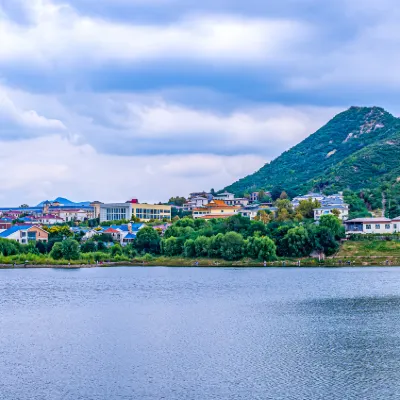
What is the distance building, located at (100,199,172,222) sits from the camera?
119 meters

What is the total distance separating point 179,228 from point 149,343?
56496 mm

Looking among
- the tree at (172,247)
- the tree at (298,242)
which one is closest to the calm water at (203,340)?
the tree at (298,242)

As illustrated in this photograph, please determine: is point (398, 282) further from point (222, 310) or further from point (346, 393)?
point (346, 393)

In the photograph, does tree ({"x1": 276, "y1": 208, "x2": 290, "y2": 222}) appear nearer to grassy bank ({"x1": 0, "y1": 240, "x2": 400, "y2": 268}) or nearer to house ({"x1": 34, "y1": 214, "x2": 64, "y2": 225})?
grassy bank ({"x1": 0, "y1": 240, "x2": 400, "y2": 268})

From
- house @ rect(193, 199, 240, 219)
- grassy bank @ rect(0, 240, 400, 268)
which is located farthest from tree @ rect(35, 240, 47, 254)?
house @ rect(193, 199, 240, 219)

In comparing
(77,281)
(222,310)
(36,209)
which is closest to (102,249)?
(77,281)

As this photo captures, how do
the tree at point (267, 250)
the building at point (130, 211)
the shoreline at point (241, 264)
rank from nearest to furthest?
the shoreline at point (241, 264), the tree at point (267, 250), the building at point (130, 211)

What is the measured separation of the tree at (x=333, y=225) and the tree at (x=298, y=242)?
10.4ft

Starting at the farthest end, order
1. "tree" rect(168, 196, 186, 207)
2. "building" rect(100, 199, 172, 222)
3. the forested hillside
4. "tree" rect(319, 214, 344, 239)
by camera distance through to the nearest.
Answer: "tree" rect(168, 196, 186, 207)
"building" rect(100, 199, 172, 222)
the forested hillside
"tree" rect(319, 214, 344, 239)

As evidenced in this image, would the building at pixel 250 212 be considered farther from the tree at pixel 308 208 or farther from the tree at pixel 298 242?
the tree at pixel 298 242

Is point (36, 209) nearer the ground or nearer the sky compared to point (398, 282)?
nearer the sky

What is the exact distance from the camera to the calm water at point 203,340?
74.0 feet

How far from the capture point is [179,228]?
85.9m

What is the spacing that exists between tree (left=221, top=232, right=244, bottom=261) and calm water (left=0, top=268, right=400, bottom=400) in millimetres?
19218
